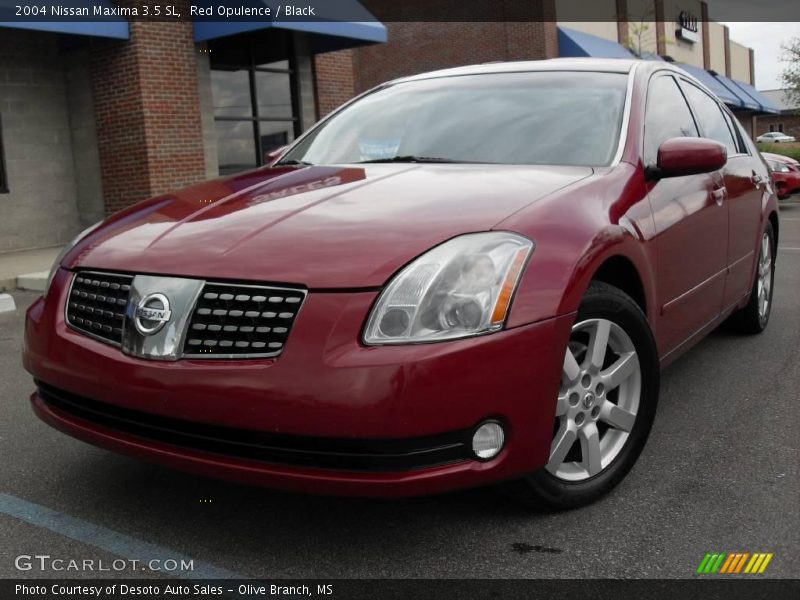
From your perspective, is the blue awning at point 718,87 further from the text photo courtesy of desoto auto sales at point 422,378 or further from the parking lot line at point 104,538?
the parking lot line at point 104,538

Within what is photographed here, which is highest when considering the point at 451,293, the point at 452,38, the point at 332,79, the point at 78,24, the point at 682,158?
the point at 452,38

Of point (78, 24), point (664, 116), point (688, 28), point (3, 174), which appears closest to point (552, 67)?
point (664, 116)

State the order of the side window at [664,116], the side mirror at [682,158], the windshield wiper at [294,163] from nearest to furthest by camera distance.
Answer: the side mirror at [682,158] < the side window at [664,116] < the windshield wiper at [294,163]

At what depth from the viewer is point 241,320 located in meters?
2.47

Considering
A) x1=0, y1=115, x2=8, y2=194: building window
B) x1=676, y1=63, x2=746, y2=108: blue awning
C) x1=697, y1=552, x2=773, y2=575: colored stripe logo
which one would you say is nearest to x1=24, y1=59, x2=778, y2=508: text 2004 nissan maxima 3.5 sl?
x1=697, y1=552, x2=773, y2=575: colored stripe logo

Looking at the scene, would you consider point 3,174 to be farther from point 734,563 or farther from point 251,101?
point 734,563

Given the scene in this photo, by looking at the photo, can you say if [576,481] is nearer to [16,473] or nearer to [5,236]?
[16,473]

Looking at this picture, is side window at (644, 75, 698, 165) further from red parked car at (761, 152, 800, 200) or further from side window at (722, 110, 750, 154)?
red parked car at (761, 152, 800, 200)

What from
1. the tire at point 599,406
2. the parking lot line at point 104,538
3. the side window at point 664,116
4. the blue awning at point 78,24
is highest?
the blue awning at point 78,24

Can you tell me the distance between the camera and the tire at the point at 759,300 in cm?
537

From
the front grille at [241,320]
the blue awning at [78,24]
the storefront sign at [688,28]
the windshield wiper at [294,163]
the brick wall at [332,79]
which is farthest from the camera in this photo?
the storefront sign at [688,28]

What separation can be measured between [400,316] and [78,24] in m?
9.93

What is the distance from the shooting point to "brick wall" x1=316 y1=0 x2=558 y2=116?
77.7 ft

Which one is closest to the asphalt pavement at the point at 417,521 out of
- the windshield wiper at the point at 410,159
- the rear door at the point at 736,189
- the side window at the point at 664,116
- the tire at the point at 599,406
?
the tire at the point at 599,406
